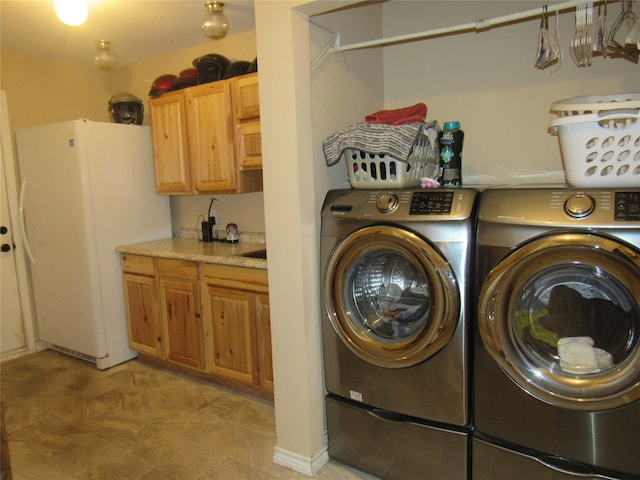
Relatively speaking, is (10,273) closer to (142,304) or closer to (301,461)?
(142,304)

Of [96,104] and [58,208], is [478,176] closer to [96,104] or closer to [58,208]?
[58,208]

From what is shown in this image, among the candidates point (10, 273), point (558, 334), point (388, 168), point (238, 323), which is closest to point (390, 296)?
point (388, 168)

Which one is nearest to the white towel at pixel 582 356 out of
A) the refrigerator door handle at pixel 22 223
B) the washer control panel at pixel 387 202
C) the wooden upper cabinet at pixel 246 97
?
the washer control panel at pixel 387 202

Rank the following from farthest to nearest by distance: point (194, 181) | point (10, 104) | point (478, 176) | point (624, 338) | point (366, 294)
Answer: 1. point (10, 104)
2. point (194, 181)
3. point (478, 176)
4. point (366, 294)
5. point (624, 338)

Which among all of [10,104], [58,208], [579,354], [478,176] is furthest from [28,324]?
[579,354]

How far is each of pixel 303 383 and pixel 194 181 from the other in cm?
186

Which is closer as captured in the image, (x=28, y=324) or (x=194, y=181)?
(x=194, y=181)

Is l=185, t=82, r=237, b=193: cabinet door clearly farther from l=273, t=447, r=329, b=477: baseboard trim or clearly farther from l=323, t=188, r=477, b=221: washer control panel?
l=273, t=447, r=329, b=477: baseboard trim

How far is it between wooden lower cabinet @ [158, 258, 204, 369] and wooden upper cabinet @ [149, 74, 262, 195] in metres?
0.60

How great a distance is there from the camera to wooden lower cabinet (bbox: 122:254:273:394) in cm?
269

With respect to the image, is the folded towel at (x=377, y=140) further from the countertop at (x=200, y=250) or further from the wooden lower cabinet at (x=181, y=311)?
the wooden lower cabinet at (x=181, y=311)

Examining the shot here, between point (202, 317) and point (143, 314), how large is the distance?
0.65 metres

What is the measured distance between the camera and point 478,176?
240cm

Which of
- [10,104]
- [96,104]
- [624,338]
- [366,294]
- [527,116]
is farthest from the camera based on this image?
[96,104]
